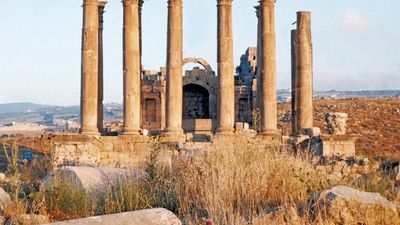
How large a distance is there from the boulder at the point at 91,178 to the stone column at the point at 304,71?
17.5m

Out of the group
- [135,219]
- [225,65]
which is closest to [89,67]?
[225,65]

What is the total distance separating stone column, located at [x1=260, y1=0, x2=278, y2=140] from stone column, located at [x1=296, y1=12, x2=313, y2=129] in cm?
171

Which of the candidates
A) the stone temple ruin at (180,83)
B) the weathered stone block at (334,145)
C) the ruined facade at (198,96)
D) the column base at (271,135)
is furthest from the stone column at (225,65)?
the ruined facade at (198,96)

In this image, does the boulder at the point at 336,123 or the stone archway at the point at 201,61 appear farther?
the stone archway at the point at 201,61

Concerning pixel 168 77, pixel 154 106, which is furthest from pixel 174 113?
pixel 154 106

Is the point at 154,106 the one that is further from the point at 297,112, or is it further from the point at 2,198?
the point at 2,198

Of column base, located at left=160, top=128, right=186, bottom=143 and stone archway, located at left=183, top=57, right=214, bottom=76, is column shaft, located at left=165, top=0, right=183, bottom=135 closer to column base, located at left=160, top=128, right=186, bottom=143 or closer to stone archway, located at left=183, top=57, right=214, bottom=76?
column base, located at left=160, top=128, right=186, bottom=143

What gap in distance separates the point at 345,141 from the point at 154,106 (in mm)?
20281

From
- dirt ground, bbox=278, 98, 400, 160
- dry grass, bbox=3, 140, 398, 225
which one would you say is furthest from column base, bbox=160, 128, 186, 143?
dry grass, bbox=3, 140, 398, 225

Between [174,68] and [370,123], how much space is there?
36.4 meters

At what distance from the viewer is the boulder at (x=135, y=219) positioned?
9.71 metres

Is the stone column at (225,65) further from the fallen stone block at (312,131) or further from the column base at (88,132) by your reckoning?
the column base at (88,132)

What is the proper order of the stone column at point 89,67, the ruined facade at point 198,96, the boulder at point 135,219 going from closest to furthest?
the boulder at point 135,219
the stone column at point 89,67
the ruined facade at point 198,96

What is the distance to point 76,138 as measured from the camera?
27406 millimetres
